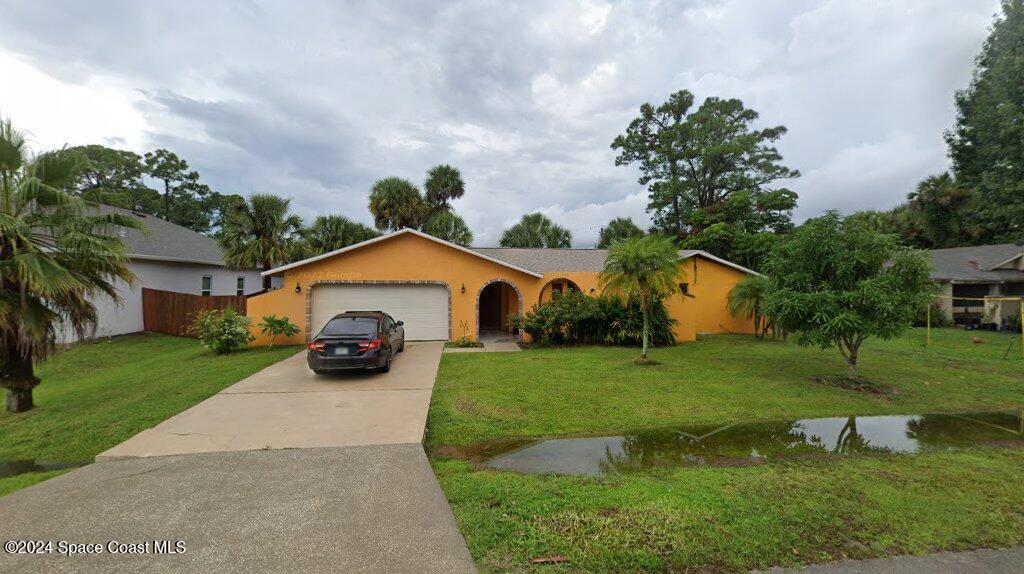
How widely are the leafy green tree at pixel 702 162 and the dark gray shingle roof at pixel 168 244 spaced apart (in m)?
31.0

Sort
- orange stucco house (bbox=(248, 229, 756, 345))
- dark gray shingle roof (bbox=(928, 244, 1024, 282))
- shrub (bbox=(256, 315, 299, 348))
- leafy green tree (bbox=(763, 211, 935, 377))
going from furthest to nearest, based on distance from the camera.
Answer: dark gray shingle roof (bbox=(928, 244, 1024, 282)) → orange stucco house (bbox=(248, 229, 756, 345)) → shrub (bbox=(256, 315, 299, 348)) → leafy green tree (bbox=(763, 211, 935, 377))

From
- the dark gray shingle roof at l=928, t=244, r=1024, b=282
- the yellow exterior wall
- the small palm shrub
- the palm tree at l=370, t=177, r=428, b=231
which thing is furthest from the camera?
the palm tree at l=370, t=177, r=428, b=231

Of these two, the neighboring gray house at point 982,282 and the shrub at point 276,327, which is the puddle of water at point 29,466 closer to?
the shrub at point 276,327

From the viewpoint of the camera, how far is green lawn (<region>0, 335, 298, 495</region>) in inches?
218

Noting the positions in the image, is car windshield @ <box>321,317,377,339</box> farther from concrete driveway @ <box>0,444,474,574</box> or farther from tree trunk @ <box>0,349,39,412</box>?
tree trunk @ <box>0,349,39,412</box>

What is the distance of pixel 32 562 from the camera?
2.88 m

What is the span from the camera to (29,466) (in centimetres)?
491

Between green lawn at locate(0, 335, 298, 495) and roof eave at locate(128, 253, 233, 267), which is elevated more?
roof eave at locate(128, 253, 233, 267)

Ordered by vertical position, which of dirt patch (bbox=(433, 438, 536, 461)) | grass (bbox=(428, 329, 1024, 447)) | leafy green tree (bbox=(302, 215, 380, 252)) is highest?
leafy green tree (bbox=(302, 215, 380, 252))

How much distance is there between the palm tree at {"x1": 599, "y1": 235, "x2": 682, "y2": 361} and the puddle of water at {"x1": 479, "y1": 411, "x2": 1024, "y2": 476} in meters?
4.99

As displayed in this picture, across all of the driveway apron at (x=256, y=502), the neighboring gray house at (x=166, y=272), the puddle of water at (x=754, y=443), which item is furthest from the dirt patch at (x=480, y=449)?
the neighboring gray house at (x=166, y=272)

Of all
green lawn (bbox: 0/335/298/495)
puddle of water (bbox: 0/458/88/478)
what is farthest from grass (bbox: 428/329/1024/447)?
green lawn (bbox: 0/335/298/495)

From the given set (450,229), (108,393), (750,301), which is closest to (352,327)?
(108,393)

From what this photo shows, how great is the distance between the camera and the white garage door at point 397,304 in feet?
47.8
